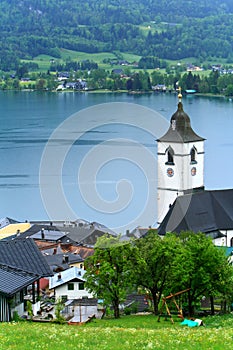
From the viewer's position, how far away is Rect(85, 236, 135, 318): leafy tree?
47.1 ft

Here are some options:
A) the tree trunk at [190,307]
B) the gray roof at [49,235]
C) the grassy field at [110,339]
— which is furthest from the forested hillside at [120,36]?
the grassy field at [110,339]

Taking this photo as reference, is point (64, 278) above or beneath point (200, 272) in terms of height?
beneath

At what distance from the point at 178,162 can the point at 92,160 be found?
2198cm

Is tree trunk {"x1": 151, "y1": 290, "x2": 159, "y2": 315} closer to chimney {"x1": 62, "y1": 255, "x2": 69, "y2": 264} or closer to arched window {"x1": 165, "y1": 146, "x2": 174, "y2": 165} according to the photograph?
chimney {"x1": 62, "y1": 255, "x2": 69, "y2": 264}

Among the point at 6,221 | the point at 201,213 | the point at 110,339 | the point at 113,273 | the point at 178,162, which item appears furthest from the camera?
the point at 6,221

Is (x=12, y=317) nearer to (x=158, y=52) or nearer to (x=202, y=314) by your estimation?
(x=202, y=314)

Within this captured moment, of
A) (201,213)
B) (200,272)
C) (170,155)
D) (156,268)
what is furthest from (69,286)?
(170,155)

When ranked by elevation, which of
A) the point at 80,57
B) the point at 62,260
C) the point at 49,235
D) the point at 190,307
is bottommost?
the point at 49,235

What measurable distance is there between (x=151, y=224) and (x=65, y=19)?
17201 cm

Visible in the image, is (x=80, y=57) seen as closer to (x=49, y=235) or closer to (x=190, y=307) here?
(x=49, y=235)

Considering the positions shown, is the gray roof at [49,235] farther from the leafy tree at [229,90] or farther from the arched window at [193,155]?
the leafy tree at [229,90]

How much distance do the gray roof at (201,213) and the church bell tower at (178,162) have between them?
220 centimetres

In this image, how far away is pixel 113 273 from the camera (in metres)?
14.2

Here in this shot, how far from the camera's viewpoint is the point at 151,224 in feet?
96.6
